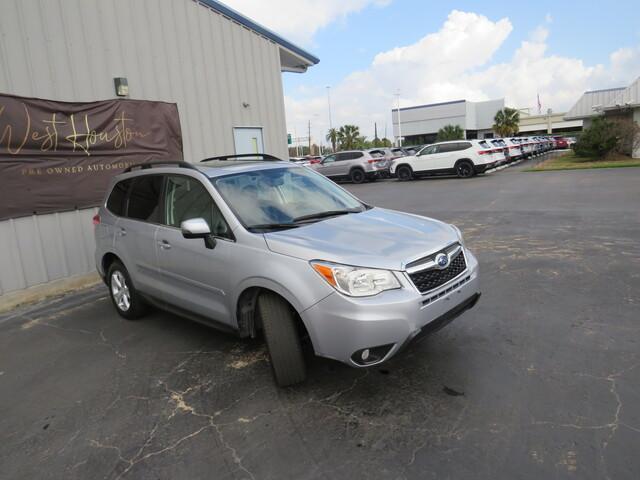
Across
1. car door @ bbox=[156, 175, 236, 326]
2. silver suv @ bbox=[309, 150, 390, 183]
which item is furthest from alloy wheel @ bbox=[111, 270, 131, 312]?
silver suv @ bbox=[309, 150, 390, 183]

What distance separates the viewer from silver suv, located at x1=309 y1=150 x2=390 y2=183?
2336cm

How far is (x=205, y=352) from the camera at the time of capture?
4219 millimetres

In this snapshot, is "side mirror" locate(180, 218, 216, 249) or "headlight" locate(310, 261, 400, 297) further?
"side mirror" locate(180, 218, 216, 249)

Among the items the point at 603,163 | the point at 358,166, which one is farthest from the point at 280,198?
the point at 603,163

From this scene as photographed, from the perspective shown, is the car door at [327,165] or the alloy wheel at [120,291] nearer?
the alloy wheel at [120,291]

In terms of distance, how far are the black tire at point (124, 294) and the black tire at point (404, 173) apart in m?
18.4

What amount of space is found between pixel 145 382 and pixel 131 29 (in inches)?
248

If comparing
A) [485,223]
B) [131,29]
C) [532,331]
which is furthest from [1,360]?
[485,223]

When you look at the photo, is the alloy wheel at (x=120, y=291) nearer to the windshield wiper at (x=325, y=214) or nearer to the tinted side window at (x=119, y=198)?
the tinted side window at (x=119, y=198)

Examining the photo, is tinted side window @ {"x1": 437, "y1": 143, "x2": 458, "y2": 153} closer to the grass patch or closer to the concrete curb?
the grass patch

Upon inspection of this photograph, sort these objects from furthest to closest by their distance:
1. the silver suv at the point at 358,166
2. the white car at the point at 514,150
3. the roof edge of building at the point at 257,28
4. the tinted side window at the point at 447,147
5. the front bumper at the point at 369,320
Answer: the white car at the point at 514,150 → the silver suv at the point at 358,166 → the tinted side window at the point at 447,147 → the roof edge of building at the point at 257,28 → the front bumper at the point at 369,320

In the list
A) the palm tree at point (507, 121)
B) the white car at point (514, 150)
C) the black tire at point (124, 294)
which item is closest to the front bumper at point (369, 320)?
the black tire at point (124, 294)

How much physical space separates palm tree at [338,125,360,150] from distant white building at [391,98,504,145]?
21.2ft

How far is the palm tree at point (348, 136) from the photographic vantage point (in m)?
68.9
